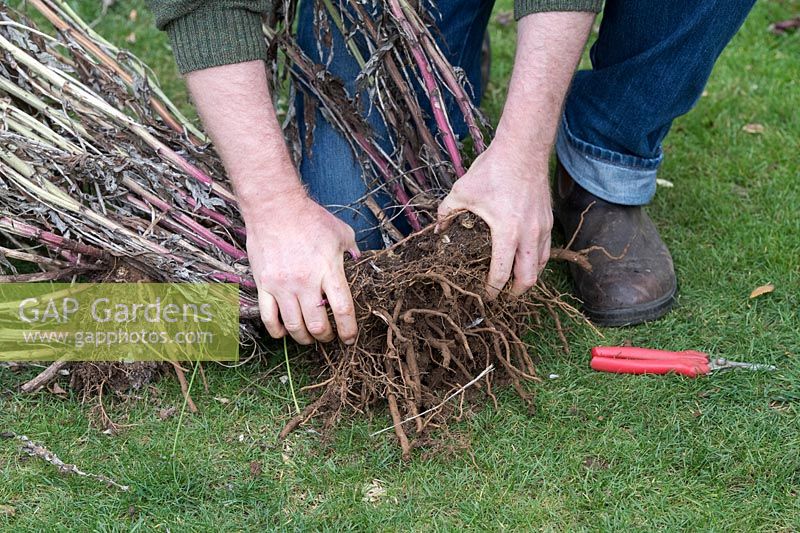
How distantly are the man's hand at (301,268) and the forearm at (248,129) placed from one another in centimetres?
4

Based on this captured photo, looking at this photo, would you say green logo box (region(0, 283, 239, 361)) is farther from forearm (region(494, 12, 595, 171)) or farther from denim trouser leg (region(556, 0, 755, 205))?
denim trouser leg (region(556, 0, 755, 205))

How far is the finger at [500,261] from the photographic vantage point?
5.45 ft

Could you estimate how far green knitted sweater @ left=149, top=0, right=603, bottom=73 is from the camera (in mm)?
1563

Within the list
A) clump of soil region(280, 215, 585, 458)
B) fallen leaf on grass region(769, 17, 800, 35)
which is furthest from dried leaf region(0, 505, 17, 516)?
fallen leaf on grass region(769, 17, 800, 35)

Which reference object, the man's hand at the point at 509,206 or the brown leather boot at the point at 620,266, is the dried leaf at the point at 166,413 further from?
the brown leather boot at the point at 620,266

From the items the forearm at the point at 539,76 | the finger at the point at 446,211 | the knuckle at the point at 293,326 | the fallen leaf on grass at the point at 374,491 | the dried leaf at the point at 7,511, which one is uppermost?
the forearm at the point at 539,76

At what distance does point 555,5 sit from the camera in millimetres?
1646

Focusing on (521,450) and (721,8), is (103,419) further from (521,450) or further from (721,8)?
(721,8)

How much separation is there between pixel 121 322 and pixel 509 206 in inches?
33.5

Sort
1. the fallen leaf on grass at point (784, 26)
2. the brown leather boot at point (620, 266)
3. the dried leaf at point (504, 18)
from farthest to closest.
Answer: the dried leaf at point (504, 18)
the fallen leaf on grass at point (784, 26)
the brown leather boot at point (620, 266)

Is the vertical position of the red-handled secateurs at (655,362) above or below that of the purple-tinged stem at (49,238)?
below

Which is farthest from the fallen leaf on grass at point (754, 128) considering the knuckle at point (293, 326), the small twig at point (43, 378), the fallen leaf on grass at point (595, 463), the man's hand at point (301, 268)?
the small twig at point (43, 378)

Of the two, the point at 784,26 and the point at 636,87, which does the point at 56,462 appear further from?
the point at 784,26

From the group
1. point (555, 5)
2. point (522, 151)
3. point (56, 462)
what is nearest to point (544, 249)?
point (522, 151)
